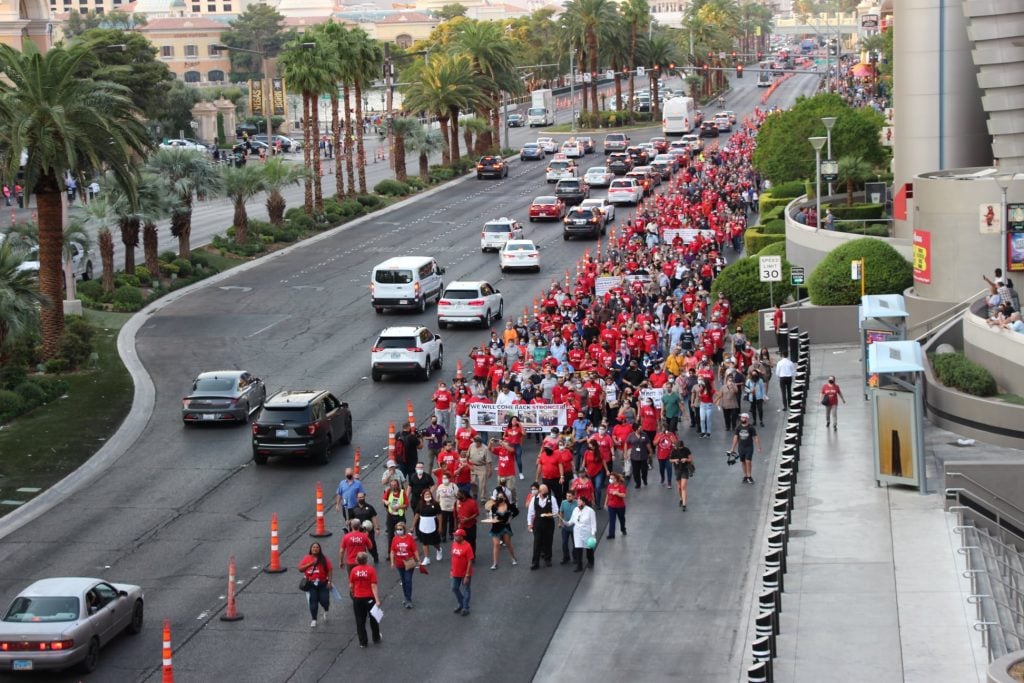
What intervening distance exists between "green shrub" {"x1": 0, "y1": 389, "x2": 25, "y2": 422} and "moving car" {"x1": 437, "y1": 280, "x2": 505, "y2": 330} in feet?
44.0

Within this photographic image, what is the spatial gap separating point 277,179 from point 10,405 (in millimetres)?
29885

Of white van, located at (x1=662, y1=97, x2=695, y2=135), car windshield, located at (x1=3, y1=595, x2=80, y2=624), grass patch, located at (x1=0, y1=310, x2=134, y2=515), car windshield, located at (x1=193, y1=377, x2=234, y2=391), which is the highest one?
white van, located at (x1=662, y1=97, x2=695, y2=135)

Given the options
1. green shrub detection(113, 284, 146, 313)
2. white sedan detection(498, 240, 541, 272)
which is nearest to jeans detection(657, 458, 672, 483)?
green shrub detection(113, 284, 146, 313)

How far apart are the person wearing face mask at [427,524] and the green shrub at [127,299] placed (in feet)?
92.8

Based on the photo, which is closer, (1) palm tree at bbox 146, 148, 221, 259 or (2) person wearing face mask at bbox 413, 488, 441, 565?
(2) person wearing face mask at bbox 413, 488, 441, 565

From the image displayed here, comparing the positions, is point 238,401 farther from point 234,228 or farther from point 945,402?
point 234,228

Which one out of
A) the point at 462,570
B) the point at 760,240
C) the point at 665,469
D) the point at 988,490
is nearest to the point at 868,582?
the point at 988,490

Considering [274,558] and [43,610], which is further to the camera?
[274,558]

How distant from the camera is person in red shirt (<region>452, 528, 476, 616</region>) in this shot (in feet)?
75.9

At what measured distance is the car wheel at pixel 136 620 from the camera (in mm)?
22797

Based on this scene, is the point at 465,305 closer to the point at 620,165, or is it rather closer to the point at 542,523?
the point at 542,523

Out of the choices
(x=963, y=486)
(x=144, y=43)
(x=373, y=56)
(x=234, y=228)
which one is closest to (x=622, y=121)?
(x=144, y=43)

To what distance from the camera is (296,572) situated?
25.8 meters

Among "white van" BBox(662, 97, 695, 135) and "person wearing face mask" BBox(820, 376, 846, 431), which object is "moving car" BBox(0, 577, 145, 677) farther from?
"white van" BBox(662, 97, 695, 135)
